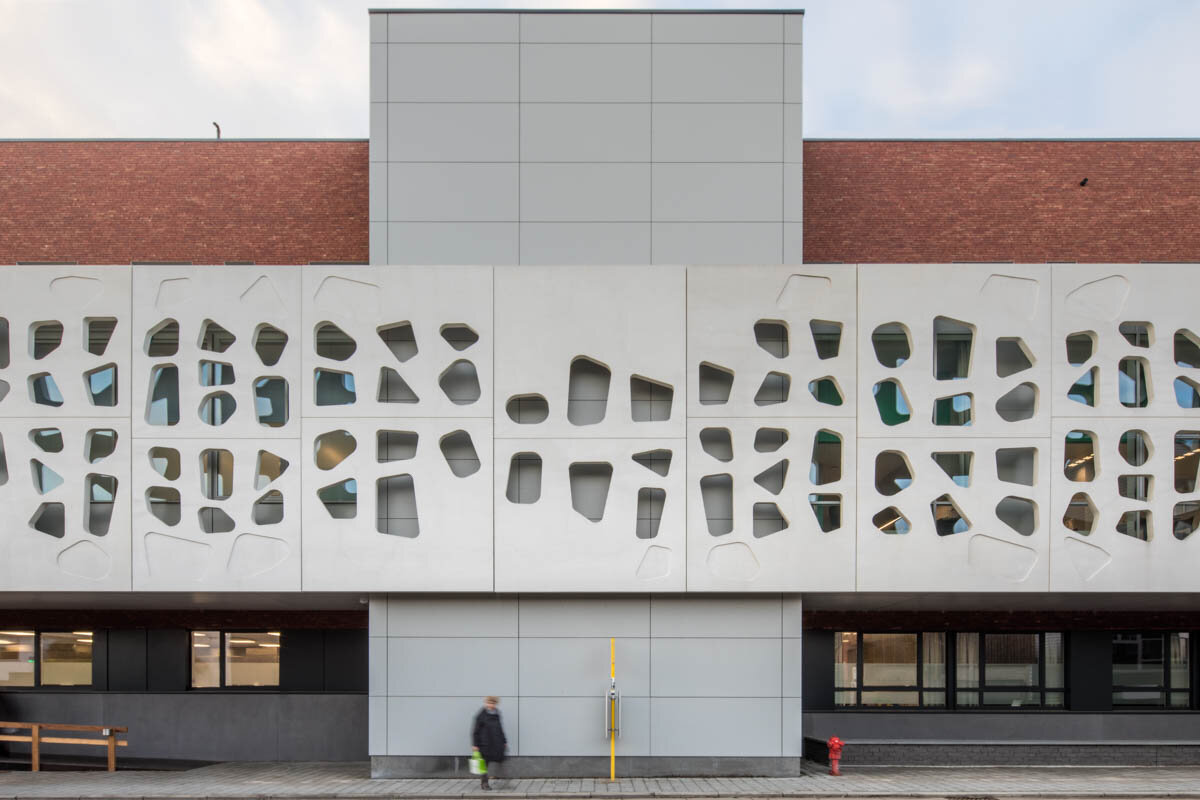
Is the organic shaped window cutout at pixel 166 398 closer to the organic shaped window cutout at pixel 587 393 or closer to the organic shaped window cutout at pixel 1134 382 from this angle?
the organic shaped window cutout at pixel 587 393

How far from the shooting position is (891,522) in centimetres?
1520

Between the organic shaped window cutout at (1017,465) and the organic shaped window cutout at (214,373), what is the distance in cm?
1368

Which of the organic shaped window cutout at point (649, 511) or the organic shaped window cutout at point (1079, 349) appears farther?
the organic shaped window cutout at point (1079, 349)

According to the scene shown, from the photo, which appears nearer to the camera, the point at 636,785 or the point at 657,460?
the point at 636,785

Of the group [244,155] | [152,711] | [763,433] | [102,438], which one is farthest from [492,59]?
[152,711]

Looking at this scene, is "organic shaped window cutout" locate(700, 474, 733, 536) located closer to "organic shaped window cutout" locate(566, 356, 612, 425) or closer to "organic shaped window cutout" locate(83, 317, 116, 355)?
"organic shaped window cutout" locate(566, 356, 612, 425)

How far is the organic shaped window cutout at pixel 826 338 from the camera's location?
15.5 metres

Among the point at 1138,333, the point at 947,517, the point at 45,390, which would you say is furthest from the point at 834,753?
the point at 45,390

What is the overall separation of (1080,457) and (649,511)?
7.79m

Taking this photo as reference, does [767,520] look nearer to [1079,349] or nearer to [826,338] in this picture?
[826,338]

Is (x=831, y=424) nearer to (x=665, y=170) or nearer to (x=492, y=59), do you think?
(x=665, y=170)

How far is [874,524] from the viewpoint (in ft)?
49.6

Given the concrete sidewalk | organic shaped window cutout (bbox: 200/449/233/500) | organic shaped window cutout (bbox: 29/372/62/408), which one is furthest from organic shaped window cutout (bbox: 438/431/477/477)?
organic shaped window cutout (bbox: 29/372/62/408)

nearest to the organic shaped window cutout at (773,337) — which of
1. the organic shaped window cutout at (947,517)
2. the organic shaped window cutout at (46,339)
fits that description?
the organic shaped window cutout at (947,517)
